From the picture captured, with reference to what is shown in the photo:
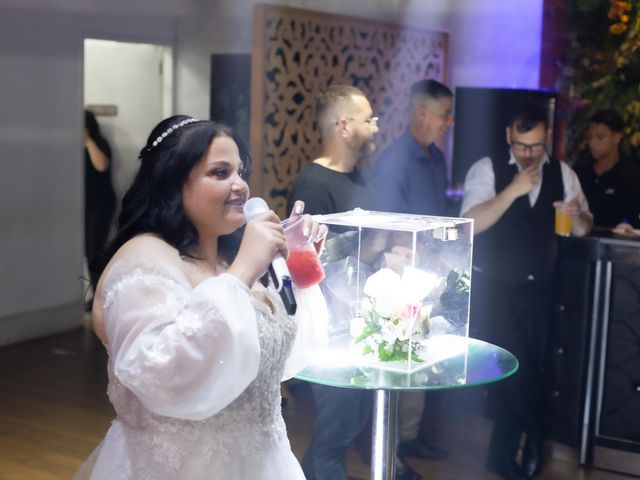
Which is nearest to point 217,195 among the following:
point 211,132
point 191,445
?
point 211,132

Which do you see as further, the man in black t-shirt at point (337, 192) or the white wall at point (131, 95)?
the white wall at point (131, 95)

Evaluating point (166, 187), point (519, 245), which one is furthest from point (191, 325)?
point (519, 245)

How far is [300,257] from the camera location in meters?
2.47

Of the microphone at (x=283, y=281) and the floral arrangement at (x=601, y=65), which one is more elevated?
the floral arrangement at (x=601, y=65)

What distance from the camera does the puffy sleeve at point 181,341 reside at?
1747 millimetres

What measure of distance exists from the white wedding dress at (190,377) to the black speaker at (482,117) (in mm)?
4274

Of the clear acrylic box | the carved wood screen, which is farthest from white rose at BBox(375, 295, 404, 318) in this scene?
the carved wood screen

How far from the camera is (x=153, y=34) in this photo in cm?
738

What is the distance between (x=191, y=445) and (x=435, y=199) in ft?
8.53

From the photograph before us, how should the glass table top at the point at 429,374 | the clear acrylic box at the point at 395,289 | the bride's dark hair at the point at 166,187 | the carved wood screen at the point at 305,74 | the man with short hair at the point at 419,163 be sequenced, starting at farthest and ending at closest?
the carved wood screen at the point at 305,74 < the man with short hair at the point at 419,163 < the clear acrylic box at the point at 395,289 < the glass table top at the point at 429,374 < the bride's dark hair at the point at 166,187

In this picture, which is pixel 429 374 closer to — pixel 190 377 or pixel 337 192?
pixel 190 377

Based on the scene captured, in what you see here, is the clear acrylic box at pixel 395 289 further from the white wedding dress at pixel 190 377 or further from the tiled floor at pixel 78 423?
the tiled floor at pixel 78 423

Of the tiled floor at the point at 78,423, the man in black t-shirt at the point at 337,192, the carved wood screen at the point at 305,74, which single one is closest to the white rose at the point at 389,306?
the man in black t-shirt at the point at 337,192

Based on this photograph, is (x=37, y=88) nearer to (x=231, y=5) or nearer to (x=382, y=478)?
(x=231, y=5)
